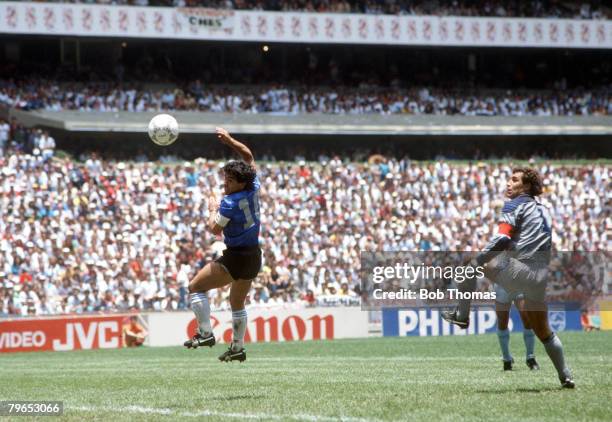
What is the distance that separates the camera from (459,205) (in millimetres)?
36500

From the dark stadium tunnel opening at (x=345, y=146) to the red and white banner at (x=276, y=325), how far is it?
46.8 ft

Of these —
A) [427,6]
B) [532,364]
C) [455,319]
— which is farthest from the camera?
[427,6]

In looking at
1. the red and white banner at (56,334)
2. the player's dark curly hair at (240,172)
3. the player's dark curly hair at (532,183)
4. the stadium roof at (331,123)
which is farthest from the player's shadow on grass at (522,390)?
the stadium roof at (331,123)

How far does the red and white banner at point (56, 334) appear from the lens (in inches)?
974

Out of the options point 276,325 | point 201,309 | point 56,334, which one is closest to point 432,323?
point 276,325

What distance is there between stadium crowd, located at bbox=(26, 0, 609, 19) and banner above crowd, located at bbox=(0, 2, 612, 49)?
1.78 feet

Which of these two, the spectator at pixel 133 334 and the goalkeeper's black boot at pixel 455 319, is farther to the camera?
the spectator at pixel 133 334

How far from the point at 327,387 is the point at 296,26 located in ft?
116

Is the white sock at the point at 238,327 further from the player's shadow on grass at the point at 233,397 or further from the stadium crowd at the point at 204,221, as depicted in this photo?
the stadium crowd at the point at 204,221

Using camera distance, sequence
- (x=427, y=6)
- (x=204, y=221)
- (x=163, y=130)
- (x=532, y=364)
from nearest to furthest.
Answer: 1. (x=163, y=130)
2. (x=532, y=364)
3. (x=204, y=221)
4. (x=427, y=6)

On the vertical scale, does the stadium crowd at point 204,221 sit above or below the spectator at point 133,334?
above

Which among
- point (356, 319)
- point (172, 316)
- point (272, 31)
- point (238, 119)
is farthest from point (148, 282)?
point (272, 31)

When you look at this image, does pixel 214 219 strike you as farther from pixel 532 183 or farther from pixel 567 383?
pixel 567 383

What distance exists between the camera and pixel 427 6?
1871 inches
